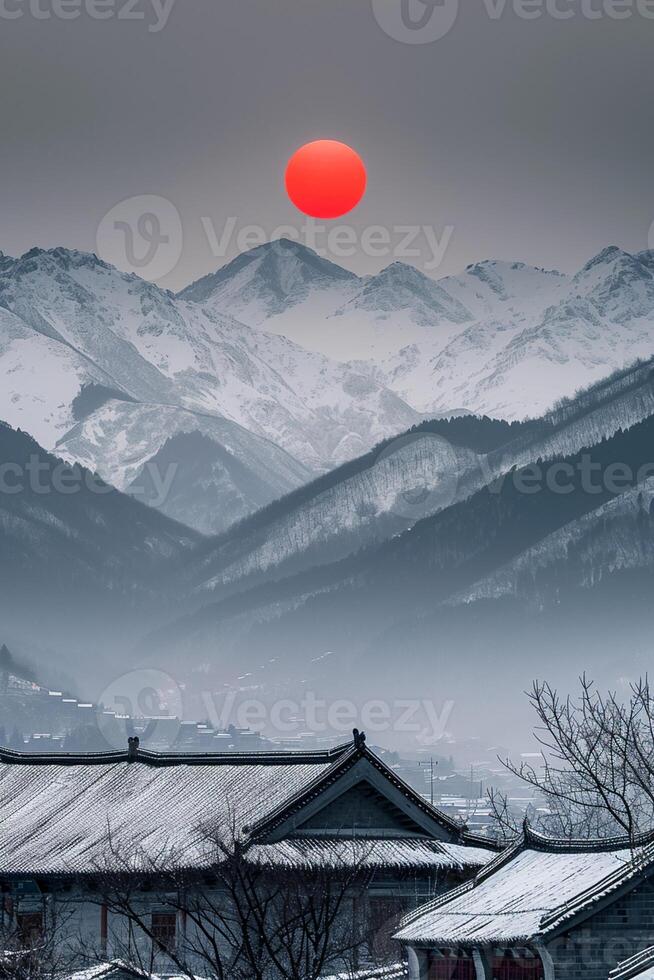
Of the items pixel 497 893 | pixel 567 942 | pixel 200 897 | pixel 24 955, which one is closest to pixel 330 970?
pixel 200 897

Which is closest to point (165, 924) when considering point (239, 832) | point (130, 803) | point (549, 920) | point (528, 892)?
point (239, 832)

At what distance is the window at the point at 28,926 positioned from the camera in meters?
66.6

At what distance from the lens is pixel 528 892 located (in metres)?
45.9

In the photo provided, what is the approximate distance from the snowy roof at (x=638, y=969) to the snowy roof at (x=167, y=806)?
97.9ft

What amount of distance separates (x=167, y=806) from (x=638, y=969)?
40.6 m

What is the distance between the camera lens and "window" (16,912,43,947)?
66562mm

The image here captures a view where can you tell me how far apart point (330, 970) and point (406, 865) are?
17.0 feet

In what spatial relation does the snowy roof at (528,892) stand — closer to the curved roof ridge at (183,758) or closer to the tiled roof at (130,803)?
the tiled roof at (130,803)

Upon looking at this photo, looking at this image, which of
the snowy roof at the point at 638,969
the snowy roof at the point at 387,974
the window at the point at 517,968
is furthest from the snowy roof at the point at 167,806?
the snowy roof at the point at 638,969

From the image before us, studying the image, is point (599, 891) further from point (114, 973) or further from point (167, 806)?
point (167, 806)

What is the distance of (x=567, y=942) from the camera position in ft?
136

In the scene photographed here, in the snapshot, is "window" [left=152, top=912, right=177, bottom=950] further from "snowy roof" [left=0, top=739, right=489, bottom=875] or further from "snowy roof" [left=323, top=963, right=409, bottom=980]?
"snowy roof" [left=323, top=963, right=409, bottom=980]

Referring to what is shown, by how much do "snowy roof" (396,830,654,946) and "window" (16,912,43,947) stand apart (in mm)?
19685

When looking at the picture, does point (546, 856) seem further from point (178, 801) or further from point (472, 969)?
point (178, 801)
